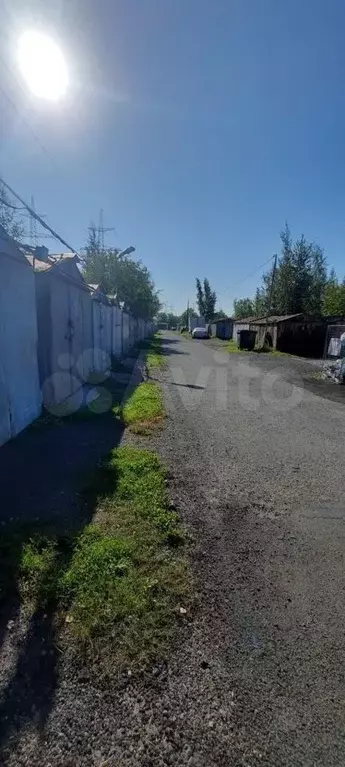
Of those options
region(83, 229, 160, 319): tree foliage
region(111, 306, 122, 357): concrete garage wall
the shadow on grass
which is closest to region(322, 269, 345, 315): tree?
region(83, 229, 160, 319): tree foliage

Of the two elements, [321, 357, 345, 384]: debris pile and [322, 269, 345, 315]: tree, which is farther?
[322, 269, 345, 315]: tree

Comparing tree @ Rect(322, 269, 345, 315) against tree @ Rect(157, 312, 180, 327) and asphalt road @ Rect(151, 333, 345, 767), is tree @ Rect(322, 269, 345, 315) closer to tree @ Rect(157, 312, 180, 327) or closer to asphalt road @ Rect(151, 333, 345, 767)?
asphalt road @ Rect(151, 333, 345, 767)

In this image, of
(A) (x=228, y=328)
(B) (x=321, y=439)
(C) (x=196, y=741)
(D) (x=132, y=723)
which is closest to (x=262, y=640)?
(C) (x=196, y=741)

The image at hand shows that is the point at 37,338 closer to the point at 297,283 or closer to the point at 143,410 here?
the point at 143,410

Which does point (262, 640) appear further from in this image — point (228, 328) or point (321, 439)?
point (228, 328)

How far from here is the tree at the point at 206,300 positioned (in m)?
67.7

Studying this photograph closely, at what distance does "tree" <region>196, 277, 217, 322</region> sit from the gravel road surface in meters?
65.3

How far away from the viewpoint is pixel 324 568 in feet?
9.36

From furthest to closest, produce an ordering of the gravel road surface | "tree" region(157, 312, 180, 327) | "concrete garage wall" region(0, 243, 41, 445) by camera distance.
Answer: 1. "tree" region(157, 312, 180, 327)
2. "concrete garage wall" region(0, 243, 41, 445)
3. the gravel road surface

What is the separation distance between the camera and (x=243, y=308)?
56281 millimetres

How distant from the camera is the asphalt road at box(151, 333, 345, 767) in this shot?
1.65m

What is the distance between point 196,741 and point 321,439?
526 cm

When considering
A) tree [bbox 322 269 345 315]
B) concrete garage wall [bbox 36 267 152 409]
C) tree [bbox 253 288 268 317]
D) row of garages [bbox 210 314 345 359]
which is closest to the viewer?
concrete garage wall [bbox 36 267 152 409]

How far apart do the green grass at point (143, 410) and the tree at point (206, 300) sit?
6023 cm
